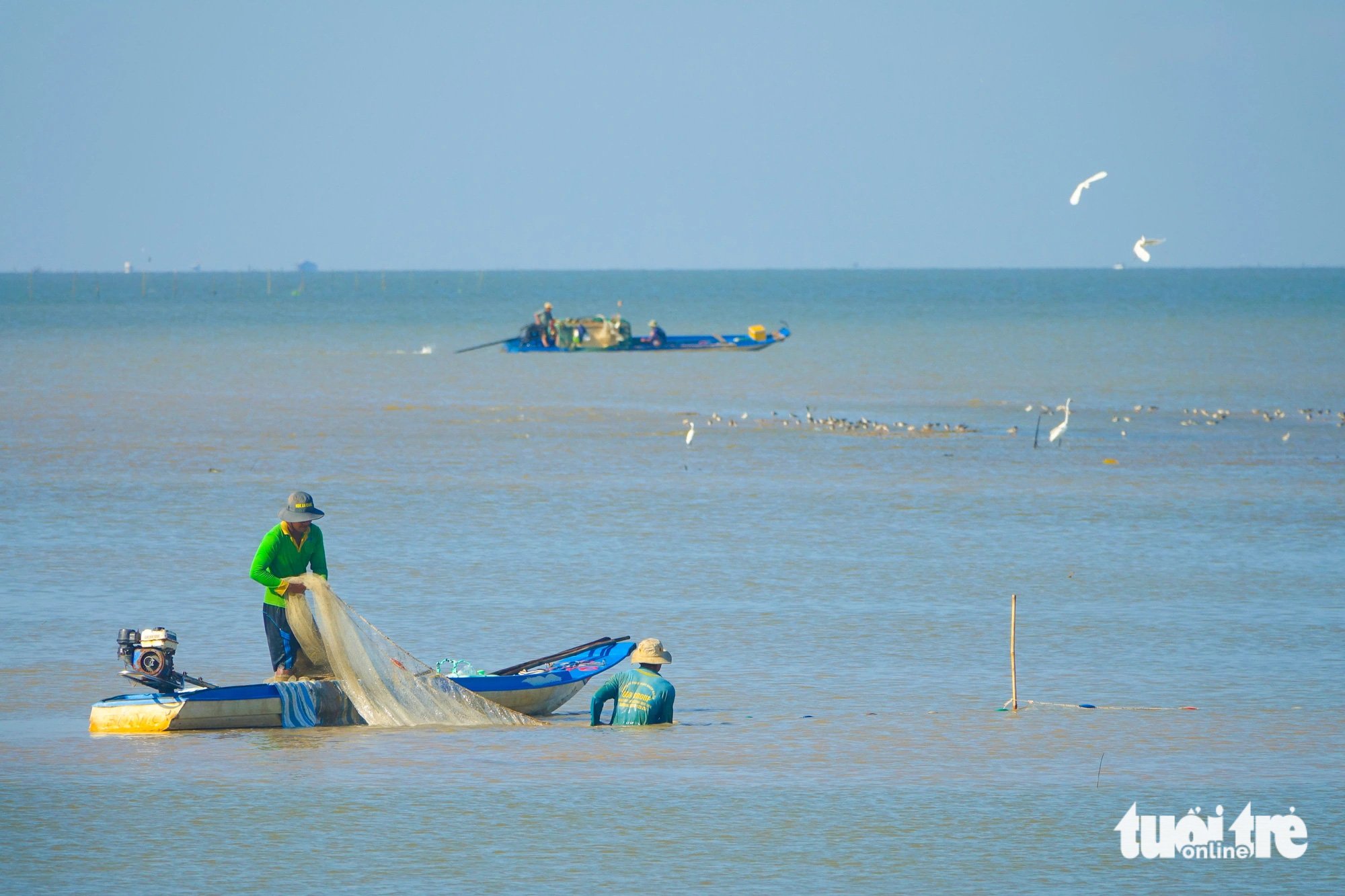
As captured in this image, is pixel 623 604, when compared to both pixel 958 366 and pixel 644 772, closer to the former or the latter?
pixel 644 772

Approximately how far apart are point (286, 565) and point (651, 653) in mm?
2623

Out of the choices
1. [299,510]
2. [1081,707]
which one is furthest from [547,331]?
[299,510]

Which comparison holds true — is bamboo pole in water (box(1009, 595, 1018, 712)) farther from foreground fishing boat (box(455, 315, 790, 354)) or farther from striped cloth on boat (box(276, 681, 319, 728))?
foreground fishing boat (box(455, 315, 790, 354))

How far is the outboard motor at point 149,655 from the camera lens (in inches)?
485

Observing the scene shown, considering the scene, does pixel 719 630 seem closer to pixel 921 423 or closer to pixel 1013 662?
pixel 1013 662

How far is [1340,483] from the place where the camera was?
2677cm

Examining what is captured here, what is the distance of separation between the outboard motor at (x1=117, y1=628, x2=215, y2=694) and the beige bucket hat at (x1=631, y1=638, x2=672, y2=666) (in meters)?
3.21

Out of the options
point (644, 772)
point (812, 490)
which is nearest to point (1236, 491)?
point (812, 490)

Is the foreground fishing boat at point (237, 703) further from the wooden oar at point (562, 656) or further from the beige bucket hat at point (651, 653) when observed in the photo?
the beige bucket hat at point (651, 653)

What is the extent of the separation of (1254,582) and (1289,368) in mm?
39980

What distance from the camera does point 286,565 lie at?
1258cm

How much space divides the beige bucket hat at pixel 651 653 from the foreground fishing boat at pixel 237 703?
Answer: 0.83 m

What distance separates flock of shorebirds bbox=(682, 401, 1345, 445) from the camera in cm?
3547

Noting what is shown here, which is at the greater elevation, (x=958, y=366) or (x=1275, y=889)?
(x=958, y=366)
